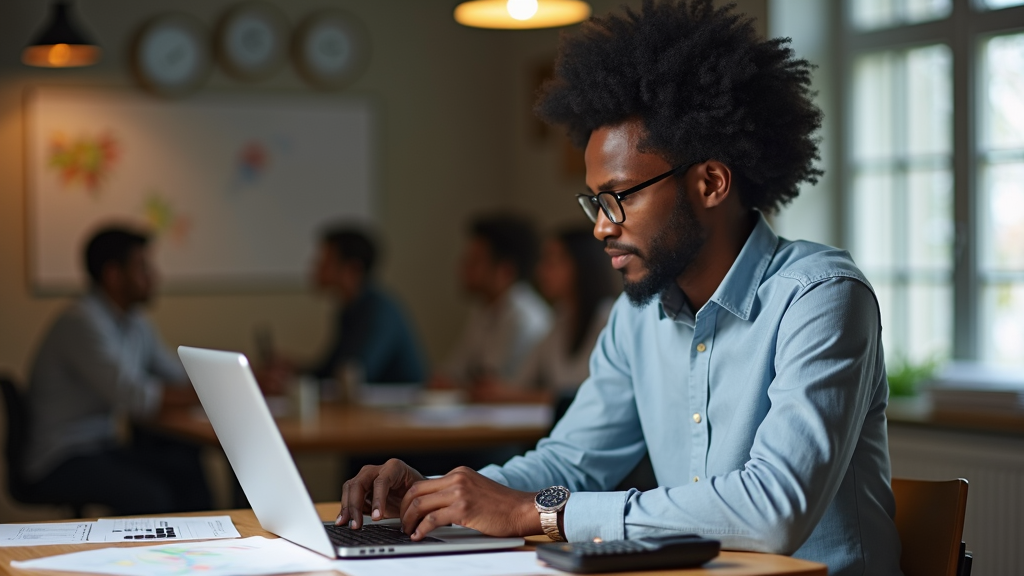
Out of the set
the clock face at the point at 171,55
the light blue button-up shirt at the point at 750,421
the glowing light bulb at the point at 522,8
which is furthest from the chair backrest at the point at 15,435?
the light blue button-up shirt at the point at 750,421

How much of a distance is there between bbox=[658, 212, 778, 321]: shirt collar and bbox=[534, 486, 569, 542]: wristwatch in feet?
1.37

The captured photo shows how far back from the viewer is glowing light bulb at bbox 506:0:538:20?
9.29ft

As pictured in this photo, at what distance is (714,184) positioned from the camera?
A: 1.80 meters

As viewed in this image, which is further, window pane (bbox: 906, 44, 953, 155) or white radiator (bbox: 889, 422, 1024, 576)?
window pane (bbox: 906, 44, 953, 155)

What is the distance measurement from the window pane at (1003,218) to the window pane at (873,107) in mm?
438

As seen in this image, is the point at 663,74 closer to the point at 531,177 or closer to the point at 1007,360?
the point at 1007,360

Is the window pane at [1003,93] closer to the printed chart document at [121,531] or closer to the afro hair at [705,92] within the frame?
the afro hair at [705,92]

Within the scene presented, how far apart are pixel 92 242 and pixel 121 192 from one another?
1.00 m

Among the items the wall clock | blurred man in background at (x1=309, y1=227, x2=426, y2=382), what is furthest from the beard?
the wall clock

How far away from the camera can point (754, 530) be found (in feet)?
4.62

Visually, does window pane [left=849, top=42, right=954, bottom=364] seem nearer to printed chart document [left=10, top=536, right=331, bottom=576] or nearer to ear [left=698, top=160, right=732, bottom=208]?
ear [left=698, top=160, right=732, bottom=208]

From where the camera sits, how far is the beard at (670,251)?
176 cm

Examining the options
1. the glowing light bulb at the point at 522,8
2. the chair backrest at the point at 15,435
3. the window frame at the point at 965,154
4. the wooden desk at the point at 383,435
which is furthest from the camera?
the chair backrest at the point at 15,435

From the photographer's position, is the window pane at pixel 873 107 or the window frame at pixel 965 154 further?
the window pane at pixel 873 107
